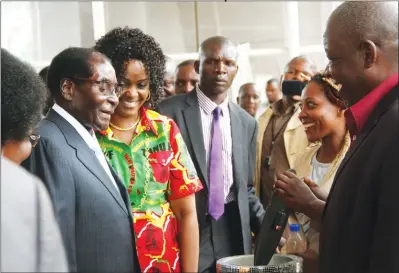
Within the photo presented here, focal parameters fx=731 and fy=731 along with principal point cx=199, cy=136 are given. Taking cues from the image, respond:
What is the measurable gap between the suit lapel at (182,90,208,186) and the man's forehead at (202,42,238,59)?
1.28 feet

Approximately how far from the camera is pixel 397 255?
1.96 metres

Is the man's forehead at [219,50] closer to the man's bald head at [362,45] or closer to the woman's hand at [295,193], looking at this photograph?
the woman's hand at [295,193]

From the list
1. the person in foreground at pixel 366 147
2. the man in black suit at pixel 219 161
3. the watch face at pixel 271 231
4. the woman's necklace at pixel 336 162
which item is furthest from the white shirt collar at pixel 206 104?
the person in foreground at pixel 366 147

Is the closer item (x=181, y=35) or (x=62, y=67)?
(x=62, y=67)

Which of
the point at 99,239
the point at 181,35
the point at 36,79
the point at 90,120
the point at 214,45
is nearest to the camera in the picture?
the point at 36,79

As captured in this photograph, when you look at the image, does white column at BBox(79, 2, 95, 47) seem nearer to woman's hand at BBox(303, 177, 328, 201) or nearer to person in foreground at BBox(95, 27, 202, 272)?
person in foreground at BBox(95, 27, 202, 272)

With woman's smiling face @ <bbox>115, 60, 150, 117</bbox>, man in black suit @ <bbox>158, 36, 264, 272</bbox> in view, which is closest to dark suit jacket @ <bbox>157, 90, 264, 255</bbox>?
man in black suit @ <bbox>158, 36, 264, 272</bbox>

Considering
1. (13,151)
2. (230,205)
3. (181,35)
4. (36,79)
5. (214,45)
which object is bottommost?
(230,205)

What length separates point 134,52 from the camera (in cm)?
355

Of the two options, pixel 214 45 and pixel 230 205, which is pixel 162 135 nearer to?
pixel 230 205

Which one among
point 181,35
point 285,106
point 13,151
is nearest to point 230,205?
point 285,106

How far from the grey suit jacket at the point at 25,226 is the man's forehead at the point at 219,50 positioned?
144 inches

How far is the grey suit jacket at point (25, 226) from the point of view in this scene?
105 centimetres

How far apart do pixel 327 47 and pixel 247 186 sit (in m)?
2.27
